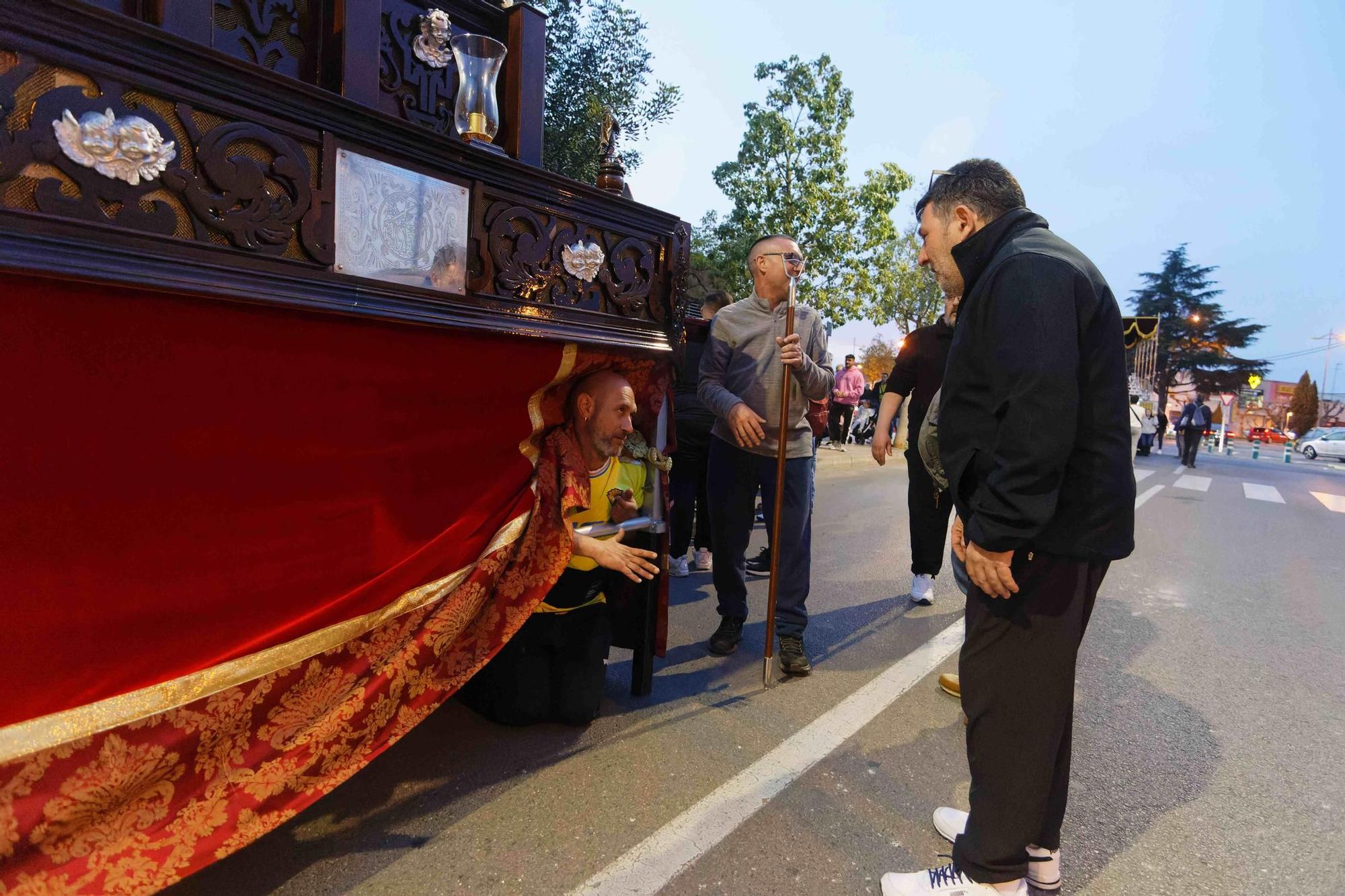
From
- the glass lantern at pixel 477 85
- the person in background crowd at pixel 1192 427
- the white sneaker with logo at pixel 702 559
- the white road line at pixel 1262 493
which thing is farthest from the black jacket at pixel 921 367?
the person in background crowd at pixel 1192 427

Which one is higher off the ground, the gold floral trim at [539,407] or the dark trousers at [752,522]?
the gold floral trim at [539,407]

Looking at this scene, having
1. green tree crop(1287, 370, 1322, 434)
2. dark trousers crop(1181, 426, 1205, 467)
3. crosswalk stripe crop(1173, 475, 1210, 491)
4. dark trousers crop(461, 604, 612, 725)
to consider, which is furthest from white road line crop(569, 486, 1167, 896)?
green tree crop(1287, 370, 1322, 434)

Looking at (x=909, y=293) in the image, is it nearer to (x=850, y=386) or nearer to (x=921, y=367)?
(x=850, y=386)

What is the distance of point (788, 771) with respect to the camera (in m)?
2.49

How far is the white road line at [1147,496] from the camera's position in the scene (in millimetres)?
9812

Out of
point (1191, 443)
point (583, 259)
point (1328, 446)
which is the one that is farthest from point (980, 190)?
point (1328, 446)

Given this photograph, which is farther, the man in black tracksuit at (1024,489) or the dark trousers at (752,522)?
the dark trousers at (752,522)

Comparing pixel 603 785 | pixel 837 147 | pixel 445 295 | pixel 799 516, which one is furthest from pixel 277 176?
pixel 837 147

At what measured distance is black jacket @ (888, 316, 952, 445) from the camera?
3992 millimetres

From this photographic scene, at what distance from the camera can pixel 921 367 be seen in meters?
4.07

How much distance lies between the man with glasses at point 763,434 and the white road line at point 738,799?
0.37 m

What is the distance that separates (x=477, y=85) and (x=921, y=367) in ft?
9.14

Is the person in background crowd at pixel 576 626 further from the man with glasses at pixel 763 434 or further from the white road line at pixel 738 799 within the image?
the man with glasses at pixel 763 434

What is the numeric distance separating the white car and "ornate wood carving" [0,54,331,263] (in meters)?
38.7
